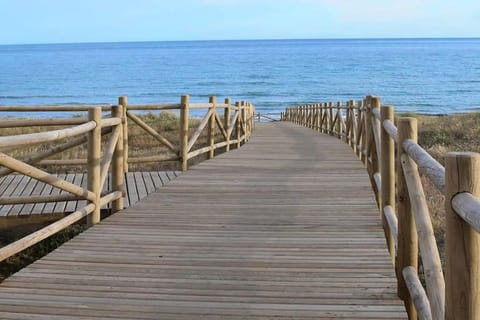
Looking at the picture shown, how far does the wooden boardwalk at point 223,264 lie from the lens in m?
3.15

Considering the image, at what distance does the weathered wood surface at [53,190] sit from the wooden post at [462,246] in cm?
485

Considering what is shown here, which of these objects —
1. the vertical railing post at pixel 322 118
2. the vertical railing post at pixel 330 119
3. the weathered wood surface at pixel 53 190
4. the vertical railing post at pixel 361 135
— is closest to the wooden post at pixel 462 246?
the weathered wood surface at pixel 53 190

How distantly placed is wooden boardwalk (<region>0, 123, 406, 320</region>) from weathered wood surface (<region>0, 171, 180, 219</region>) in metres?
0.89

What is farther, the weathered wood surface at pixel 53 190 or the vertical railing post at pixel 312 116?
the vertical railing post at pixel 312 116

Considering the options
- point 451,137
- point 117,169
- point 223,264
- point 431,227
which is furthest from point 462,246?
point 451,137

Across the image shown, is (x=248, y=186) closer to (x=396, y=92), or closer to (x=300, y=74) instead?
(x=396, y=92)

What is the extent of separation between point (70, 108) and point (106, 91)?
2425 inches

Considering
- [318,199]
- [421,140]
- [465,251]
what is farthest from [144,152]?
[465,251]

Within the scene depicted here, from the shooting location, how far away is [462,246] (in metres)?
1.87

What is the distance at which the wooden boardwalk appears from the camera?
3.15 metres

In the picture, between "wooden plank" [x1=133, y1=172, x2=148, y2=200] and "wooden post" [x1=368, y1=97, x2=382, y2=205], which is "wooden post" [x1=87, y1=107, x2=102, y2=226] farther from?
"wooden post" [x1=368, y1=97, x2=382, y2=205]

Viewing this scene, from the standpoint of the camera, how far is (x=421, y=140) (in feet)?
53.4

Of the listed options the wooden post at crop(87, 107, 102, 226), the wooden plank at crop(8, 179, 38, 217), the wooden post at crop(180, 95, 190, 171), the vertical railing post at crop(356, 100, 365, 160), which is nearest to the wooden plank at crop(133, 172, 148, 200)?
the wooden post at crop(180, 95, 190, 171)

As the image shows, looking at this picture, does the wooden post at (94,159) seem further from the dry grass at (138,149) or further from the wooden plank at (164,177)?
the dry grass at (138,149)
